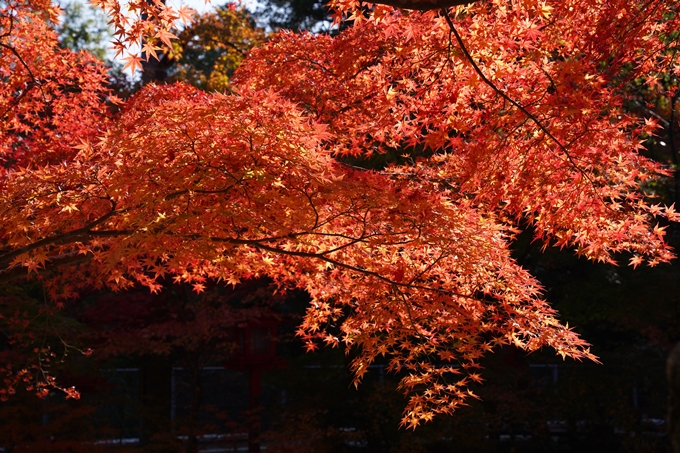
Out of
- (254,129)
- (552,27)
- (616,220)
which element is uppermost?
(552,27)

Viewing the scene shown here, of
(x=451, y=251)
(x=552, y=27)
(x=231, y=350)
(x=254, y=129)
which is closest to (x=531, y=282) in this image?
(x=451, y=251)

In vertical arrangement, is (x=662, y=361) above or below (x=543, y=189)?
below

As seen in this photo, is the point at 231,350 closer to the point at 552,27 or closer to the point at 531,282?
the point at 531,282

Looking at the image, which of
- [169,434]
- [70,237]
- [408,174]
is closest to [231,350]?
[169,434]

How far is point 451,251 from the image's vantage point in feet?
16.6

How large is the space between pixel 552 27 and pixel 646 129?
36.3 inches

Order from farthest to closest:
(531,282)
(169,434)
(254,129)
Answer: (169,434) → (531,282) → (254,129)

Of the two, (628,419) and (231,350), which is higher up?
(231,350)

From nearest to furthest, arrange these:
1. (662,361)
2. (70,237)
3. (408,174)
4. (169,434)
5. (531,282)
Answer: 1. (70,237)
2. (531,282)
3. (408,174)
4. (169,434)
5. (662,361)

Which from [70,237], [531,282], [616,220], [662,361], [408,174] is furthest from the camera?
[662,361]

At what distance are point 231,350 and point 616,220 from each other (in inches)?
254

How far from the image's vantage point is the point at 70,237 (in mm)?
4492

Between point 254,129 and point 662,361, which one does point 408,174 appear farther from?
point 662,361

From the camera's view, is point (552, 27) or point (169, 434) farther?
point (169, 434)
